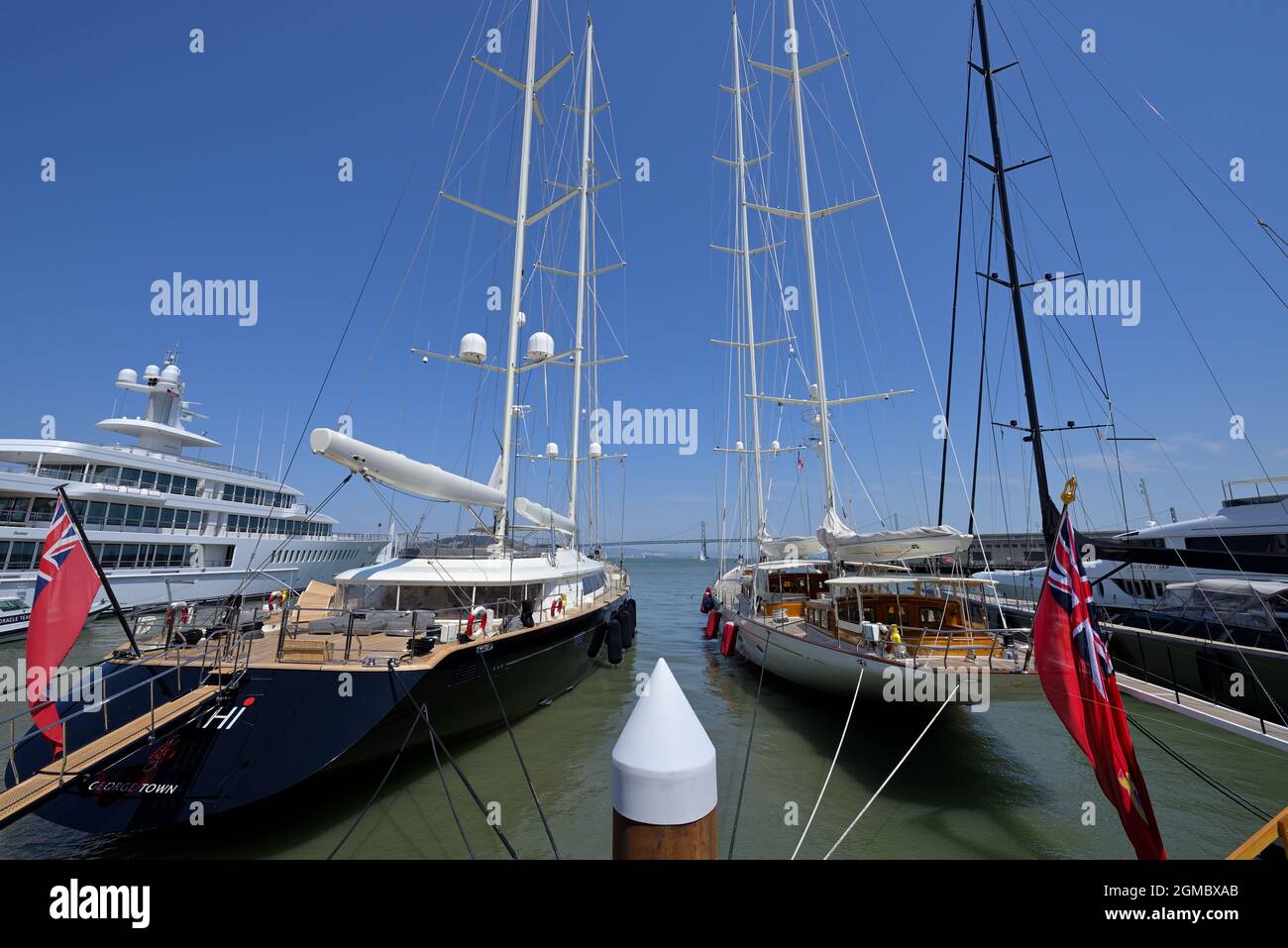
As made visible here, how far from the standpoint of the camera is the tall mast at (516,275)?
14.1m

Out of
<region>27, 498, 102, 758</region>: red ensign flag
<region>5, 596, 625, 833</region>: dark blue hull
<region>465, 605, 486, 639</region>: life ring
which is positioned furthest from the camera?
<region>465, 605, 486, 639</region>: life ring

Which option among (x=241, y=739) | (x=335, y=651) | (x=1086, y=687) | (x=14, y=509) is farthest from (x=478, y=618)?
(x=14, y=509)

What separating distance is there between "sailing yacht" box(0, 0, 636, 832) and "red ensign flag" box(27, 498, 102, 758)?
578 millimetres

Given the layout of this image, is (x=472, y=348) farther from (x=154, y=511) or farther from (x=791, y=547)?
(x=154, y=511)

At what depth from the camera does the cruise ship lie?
71.8ft

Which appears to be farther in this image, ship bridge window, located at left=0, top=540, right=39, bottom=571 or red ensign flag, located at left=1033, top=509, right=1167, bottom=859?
ship bridge window, located at left=0, top=540, right=39, bottom=571

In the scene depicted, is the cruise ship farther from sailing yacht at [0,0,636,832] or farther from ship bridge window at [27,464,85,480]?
sailing yacht at [0,0,636,832]

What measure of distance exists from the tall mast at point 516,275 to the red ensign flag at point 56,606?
7798 mm

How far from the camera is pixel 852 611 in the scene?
11891mm

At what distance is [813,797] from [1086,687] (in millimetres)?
5356

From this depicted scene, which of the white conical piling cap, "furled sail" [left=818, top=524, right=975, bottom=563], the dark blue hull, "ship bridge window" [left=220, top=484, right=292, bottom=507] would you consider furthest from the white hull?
"ship bridge window" [left=220, top=484, right=292, bottom=507]

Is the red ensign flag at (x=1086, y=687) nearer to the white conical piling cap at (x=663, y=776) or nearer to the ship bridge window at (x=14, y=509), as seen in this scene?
the white conical piling cap at (x=663, y=776)

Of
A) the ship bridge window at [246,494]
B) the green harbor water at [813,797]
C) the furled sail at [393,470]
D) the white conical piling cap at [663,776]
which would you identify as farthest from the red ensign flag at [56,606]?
the ship bridge window at [246,494]
